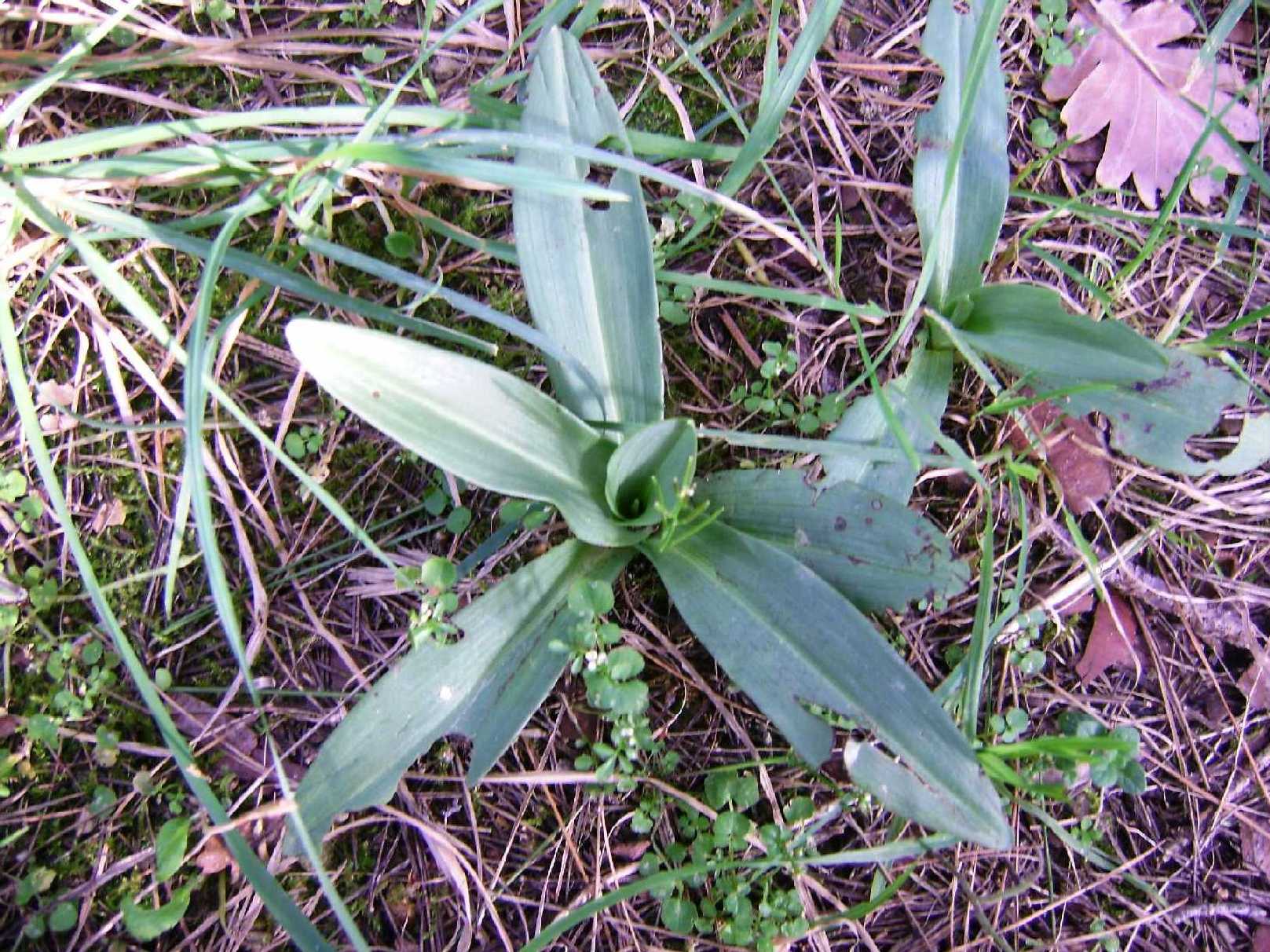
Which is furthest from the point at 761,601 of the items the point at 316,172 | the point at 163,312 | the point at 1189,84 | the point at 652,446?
the point at 1189,84

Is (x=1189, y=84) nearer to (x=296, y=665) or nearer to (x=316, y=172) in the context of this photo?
(x=316, y=172)

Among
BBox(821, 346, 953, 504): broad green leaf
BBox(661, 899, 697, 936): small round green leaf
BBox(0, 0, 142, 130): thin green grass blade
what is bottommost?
BBox(661, 899, 697, 936): small round green leaf

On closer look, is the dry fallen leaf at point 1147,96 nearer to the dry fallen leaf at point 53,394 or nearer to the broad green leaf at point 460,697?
the broad green leaf at point 460,697

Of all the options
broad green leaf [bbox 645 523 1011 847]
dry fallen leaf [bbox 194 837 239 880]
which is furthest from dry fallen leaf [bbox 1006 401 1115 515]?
dry fallen leaf [bbox 194 837 239 880]

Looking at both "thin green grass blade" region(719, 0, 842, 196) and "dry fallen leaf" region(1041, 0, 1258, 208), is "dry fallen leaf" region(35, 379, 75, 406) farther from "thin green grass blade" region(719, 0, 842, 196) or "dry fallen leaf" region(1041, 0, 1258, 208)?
"dry fallen leaf" region(1041, 0, 1258, 208)

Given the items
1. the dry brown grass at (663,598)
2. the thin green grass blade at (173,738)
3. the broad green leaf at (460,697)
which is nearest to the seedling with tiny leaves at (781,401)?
the dry brown grass at (663,598)

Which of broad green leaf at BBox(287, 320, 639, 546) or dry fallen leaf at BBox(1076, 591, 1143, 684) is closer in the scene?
broad green leaf at BBox(287, 320, 639, 546)
